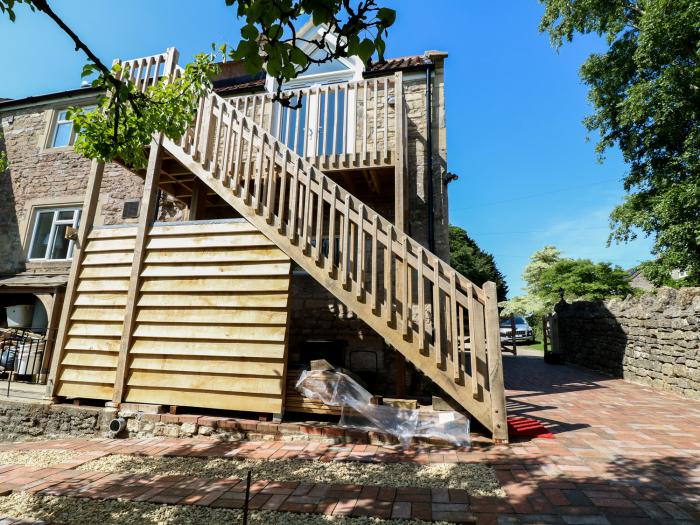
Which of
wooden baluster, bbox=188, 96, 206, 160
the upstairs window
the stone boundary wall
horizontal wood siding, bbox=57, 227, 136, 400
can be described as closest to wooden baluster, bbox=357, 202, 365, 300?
the stone boundary wall

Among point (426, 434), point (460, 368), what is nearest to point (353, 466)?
point (426, 434)

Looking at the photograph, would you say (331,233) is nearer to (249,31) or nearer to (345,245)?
(345,245)

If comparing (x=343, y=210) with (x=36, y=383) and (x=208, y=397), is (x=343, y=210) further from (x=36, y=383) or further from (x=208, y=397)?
(x=36, y=383)

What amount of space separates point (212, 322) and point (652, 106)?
14.8m

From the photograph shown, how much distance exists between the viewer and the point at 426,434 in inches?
156

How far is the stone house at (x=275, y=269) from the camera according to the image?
14.6ft

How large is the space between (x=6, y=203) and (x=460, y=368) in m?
12.5

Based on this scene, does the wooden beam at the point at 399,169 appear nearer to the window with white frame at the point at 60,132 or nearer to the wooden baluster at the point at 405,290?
the wooden baluster at the point at 405,290

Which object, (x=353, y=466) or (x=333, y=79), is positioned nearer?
(x=353, y=466)

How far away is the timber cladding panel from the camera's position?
4.73 meters

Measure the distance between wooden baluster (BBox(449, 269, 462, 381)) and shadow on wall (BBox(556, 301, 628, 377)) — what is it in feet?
25.4

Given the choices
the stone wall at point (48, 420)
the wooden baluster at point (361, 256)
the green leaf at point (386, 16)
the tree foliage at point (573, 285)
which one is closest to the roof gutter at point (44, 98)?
the stone wall at point (48, 420)

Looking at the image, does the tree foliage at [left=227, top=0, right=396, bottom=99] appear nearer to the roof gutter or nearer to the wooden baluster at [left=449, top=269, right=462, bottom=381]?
the wooden baluster at [left=449, top=269, right=462, bottom=381]

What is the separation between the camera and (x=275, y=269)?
4.99 meters
